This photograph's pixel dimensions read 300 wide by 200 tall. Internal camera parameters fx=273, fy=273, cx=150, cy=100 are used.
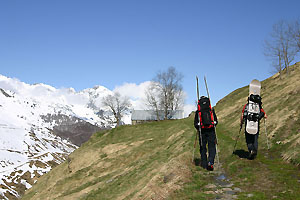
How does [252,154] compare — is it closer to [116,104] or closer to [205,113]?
[205,113]

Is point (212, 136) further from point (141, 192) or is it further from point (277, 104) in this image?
point (277, 104)

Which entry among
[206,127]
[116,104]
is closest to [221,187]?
[206,127]

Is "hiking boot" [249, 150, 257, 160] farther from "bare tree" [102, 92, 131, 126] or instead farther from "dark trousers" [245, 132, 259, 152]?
"bare tree" [102, 92, 131, 126]

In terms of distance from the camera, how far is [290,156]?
→ 49.5 feet

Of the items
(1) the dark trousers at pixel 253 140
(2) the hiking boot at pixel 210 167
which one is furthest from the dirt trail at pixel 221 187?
(1) the dark trousers at pixel 253 140

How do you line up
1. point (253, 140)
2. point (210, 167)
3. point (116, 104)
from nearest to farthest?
point (210, 167) → point (253, 140) → point (116, 104)

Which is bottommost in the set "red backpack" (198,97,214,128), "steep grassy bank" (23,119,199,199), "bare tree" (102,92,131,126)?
"steep grassy bank" (23,119,199,199)

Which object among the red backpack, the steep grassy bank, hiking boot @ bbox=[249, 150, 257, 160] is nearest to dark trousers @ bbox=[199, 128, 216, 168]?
the red backpack

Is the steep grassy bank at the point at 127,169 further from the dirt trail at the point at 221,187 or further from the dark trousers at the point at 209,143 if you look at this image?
the dirt trail at the point at 221,187

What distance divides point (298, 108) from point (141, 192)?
16298 millimetres

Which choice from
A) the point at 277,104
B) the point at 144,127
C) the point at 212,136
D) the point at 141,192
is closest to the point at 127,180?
the point at 141,192

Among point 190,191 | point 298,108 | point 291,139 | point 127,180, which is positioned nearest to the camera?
point 190,191

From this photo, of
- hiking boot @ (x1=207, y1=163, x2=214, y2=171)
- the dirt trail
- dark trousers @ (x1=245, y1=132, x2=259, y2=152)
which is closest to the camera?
the dirt trail

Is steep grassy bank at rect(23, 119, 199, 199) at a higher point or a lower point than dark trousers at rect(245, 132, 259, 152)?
lower
